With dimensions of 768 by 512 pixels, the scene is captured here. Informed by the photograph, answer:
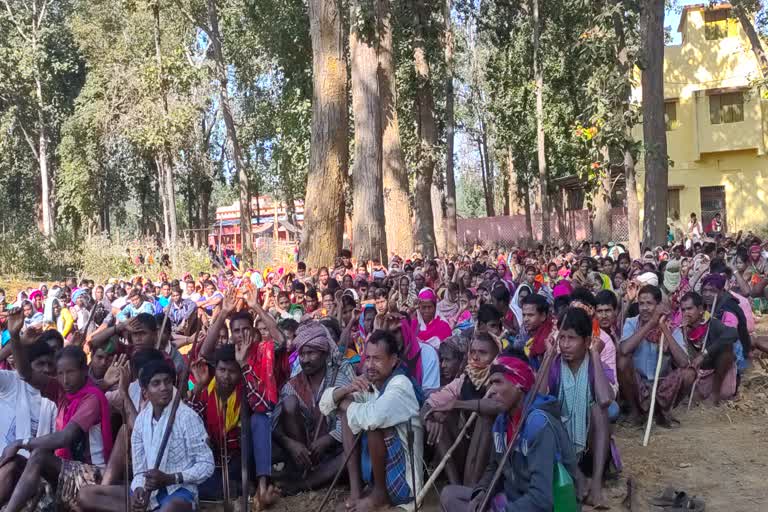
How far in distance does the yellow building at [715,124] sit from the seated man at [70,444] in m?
26.3

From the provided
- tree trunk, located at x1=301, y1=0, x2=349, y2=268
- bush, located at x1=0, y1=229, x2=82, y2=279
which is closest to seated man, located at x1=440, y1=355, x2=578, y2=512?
tree trunk, located at x1=301, y1=0, x2=349, y2=268

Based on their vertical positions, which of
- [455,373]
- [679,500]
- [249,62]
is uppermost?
[249,62]

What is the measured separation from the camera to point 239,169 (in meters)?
26.6

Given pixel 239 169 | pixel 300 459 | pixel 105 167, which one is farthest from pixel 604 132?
pixel 105 167

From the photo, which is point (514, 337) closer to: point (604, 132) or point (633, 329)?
point (633, 329)

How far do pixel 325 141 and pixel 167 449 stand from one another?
10.1 meters

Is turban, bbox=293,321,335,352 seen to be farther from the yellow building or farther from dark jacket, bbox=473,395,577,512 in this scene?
the yellow building

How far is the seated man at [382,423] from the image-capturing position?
4.79 meters

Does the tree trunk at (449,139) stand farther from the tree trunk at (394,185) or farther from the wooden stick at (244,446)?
the wooden stick at (244,446)

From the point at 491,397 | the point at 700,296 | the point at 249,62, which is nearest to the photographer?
the point at 491,397

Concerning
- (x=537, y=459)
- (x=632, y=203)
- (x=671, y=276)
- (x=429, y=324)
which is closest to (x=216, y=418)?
(x=537, y=459)

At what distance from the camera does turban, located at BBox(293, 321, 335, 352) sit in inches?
213

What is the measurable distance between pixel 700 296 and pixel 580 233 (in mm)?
23816

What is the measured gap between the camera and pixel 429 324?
23.1ft
